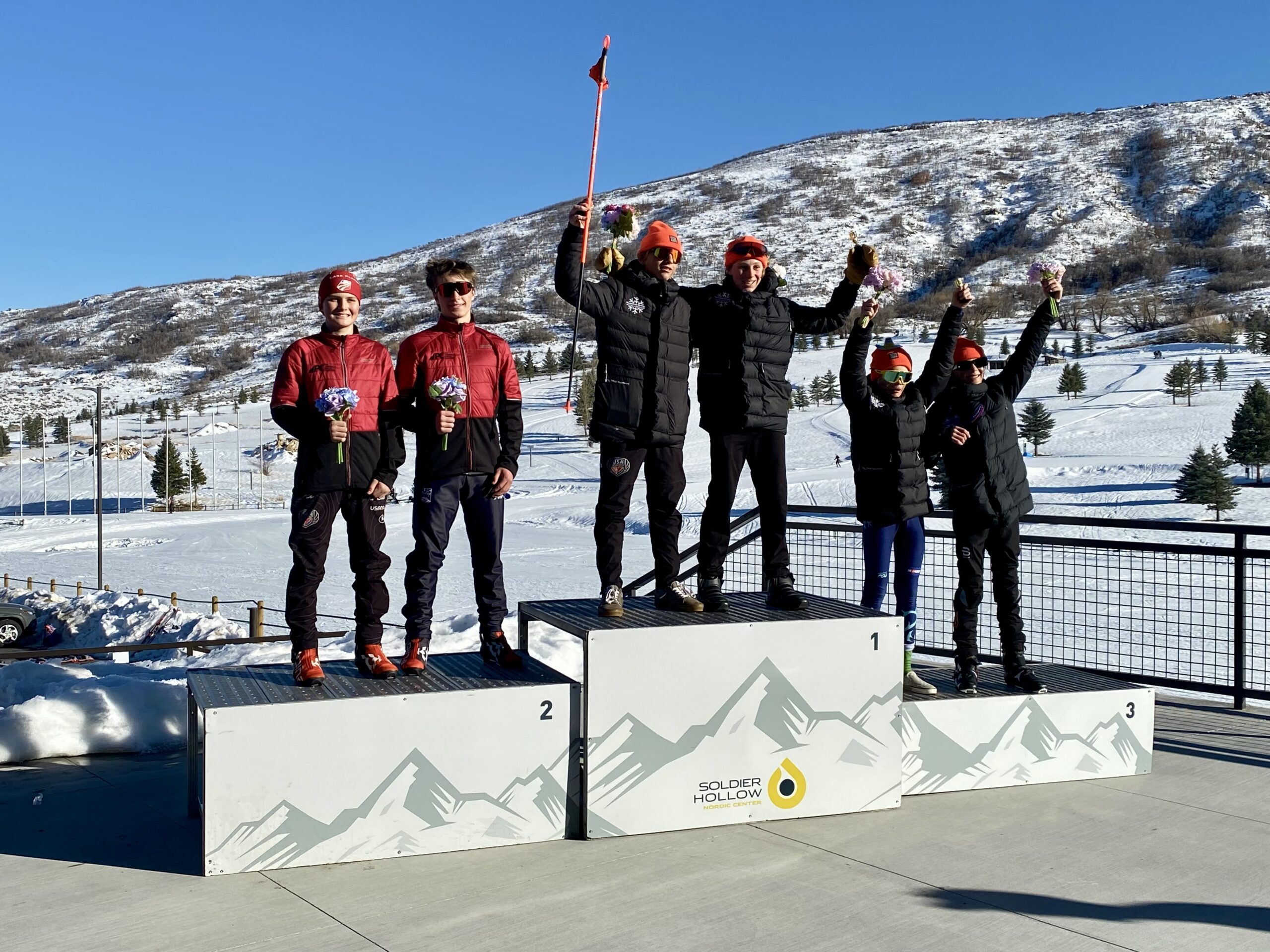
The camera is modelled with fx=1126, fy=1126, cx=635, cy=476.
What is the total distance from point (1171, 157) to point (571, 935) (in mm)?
194137

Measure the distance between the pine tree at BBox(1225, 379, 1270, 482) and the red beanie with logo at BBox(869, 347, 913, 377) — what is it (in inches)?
1324

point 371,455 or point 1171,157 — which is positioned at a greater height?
point 1171,157

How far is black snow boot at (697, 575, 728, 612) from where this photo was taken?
16.4ft

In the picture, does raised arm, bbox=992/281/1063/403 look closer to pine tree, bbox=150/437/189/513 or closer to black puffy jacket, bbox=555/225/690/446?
black puffy jacket, bbox=555/225/690/446

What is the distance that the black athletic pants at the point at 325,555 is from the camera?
15.0 feet

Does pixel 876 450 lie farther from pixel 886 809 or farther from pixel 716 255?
pixel 716 255

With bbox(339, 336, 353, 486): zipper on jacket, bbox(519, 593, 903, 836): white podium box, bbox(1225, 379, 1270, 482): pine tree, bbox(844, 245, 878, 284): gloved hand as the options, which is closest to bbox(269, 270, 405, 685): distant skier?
bbox(339, 336, 353, 486): zipper on jacket

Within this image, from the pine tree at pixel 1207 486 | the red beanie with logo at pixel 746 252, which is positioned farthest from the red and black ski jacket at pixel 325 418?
the pine tree at pixel 1207 486

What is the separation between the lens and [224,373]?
5571 inches

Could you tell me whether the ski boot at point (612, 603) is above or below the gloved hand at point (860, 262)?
below

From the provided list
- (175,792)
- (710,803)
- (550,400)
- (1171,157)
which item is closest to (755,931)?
(710,803)

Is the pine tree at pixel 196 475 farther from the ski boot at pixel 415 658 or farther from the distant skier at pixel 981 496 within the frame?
the distant skier at pixel 981 496

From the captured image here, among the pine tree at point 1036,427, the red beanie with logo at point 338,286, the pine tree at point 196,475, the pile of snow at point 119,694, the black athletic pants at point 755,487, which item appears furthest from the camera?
the pine tree at point 196,475

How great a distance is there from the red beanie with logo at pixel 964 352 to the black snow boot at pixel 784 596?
60.8 inches
